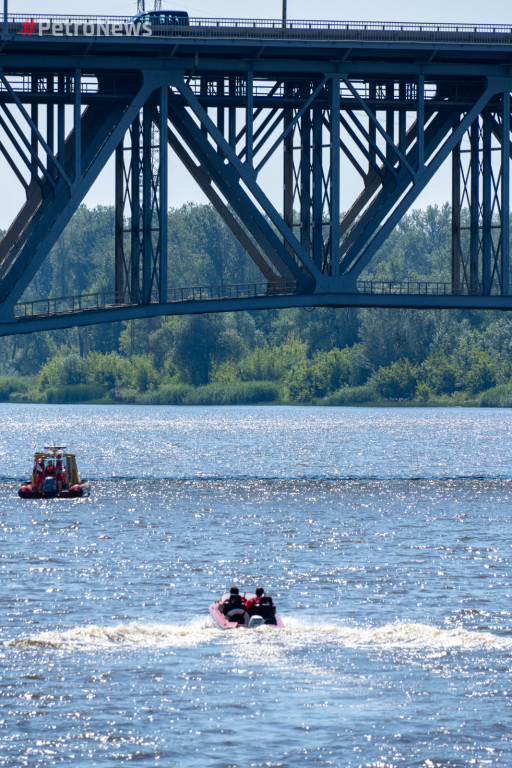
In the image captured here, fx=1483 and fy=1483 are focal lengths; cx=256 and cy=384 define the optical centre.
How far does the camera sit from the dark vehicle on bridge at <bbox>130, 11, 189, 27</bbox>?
68438mm

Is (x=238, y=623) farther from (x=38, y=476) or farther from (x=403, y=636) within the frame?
(x=38, y=476)

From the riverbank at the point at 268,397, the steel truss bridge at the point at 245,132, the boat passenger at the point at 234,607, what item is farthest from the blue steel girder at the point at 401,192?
the riverbank at the point at 268,397

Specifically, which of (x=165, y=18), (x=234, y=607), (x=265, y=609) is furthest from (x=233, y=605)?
(x=165, y=18)

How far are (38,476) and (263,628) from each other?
102 feet

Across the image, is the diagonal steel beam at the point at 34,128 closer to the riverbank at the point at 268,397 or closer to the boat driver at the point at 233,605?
the boat driver at the point at 233,605

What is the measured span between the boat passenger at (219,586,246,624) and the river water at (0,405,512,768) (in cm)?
53

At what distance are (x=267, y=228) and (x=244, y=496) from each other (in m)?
12.2

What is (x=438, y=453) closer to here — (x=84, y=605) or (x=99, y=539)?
(x=99, y=539)

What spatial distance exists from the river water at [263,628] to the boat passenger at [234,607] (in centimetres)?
53

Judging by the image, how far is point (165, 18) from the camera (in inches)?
2709

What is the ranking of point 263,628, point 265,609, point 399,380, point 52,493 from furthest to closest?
point 399,380 → point 52,493 → point 265,609 → point 263,628

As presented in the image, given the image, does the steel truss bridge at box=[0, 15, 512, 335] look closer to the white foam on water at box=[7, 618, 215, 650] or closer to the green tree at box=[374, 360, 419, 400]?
the white foam on water at box=[7, 618, 215, 650]

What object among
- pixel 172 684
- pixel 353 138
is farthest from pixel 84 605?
pixel 353 138

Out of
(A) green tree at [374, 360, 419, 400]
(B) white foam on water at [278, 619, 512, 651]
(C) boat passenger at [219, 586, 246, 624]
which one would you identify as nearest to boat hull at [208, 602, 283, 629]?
(C) boat passenger at [219, 586, 246, 624]
